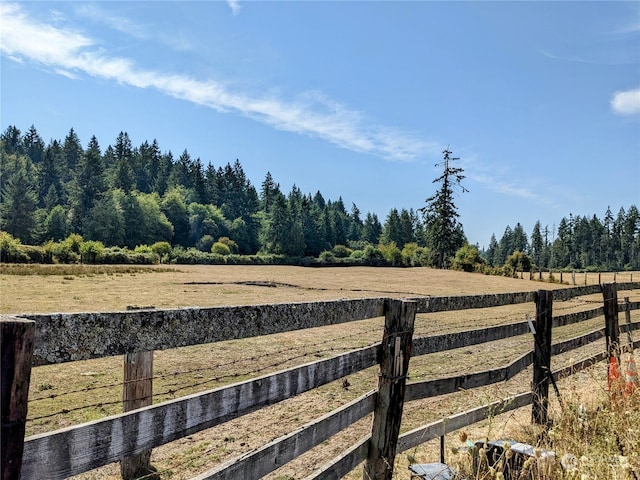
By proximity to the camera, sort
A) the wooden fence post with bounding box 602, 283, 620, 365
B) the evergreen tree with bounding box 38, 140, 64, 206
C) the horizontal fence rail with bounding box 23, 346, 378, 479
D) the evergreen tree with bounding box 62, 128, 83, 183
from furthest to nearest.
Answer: the evergreen tree with bounding box 62, 128, 83, 183
the evergreen tree with bounding box 38, 140, 64, 206
the wooden fence post with bounding box 602, 283, 620, 365
the horizontal fence rail with bounding box 23, 346, 378, 479

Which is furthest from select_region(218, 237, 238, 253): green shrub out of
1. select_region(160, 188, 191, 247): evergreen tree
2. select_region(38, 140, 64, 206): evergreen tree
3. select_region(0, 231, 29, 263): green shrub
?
select_region(0, 231, 29, 263): green shrub

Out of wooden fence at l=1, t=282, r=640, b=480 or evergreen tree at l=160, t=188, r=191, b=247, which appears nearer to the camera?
wooden fence at l=1, t=282, r=640, b=480

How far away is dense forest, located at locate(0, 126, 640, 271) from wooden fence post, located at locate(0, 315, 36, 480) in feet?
183

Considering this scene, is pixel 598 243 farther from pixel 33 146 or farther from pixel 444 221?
pixel 33 146

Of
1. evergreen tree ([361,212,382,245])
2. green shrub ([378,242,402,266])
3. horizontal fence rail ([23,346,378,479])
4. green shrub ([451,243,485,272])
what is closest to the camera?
→ horizontal fence rail ([23,346,378,479])

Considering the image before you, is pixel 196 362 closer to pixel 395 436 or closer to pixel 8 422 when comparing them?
pixel 395 436

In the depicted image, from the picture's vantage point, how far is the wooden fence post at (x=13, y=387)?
137 cm

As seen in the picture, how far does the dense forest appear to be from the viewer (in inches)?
3356

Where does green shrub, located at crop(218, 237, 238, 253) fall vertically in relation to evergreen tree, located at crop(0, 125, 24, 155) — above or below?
below

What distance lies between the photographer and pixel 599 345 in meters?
12.4

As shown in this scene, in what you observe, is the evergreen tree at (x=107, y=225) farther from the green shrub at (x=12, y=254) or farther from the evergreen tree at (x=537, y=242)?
the evergreen tree at (x=537, y=242)

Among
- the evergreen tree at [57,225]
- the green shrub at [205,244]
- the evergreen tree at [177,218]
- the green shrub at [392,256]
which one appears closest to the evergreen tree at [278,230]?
the green shrub at [205,244]

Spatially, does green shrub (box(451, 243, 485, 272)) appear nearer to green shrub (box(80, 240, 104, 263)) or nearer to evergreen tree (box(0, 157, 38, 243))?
green shrub (box(80, 240, 104, 263))

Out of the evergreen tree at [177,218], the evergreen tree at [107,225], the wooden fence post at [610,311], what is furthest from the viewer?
the evergreen tree at [177,218]
